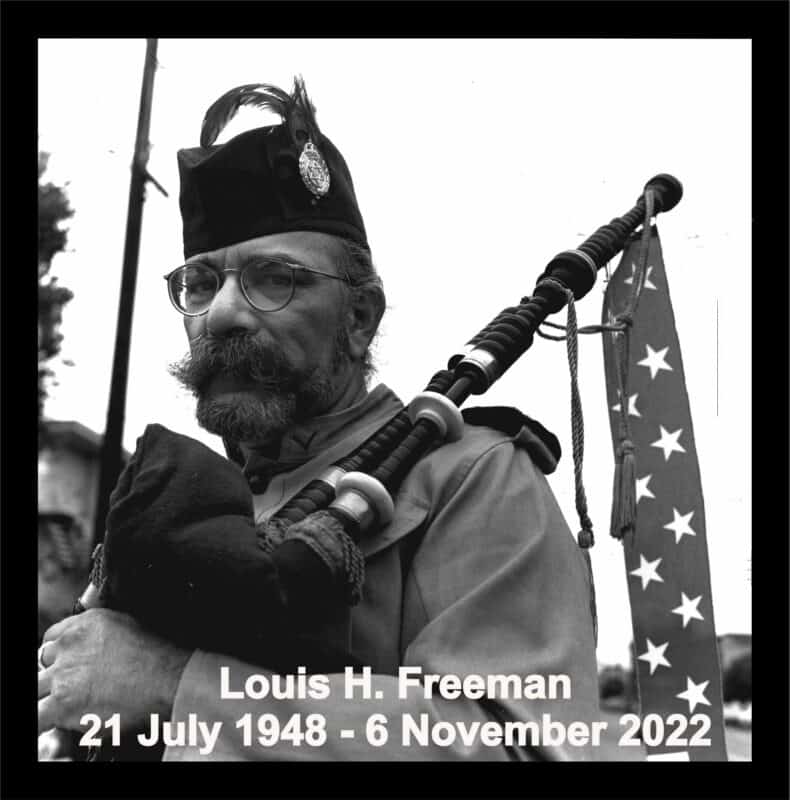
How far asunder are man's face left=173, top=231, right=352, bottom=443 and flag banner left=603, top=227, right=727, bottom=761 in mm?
682

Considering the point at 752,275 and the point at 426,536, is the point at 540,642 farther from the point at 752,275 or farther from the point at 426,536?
the point at 752,275

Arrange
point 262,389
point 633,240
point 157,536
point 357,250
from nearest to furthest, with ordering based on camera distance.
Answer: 1. point 157,536
2. point 262,389
3. point 357,250
4. point 633,240

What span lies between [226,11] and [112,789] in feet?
5.37

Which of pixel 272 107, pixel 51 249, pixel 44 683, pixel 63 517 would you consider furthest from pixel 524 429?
pixel 63 517

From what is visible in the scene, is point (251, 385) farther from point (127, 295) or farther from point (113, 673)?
point (127, 295)

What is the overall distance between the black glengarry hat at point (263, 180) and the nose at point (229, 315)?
5.4 inches

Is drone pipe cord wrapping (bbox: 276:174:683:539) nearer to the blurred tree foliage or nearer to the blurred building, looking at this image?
the blurred tree foliage

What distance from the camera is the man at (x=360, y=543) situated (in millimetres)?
1787

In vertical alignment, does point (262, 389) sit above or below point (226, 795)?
above

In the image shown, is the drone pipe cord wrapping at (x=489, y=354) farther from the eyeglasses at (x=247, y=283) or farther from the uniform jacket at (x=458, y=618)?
the eyeglasses at (x=247, y=283)

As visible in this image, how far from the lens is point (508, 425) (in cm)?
219

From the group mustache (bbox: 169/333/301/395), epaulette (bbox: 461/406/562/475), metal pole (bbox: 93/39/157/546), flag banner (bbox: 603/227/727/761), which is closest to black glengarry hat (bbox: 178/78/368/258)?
mustache (bbox: 169/333/301/395)

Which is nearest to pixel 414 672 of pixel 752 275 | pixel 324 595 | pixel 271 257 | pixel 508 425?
pixel 324 595

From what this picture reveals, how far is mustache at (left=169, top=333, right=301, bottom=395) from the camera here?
84.0 inches
